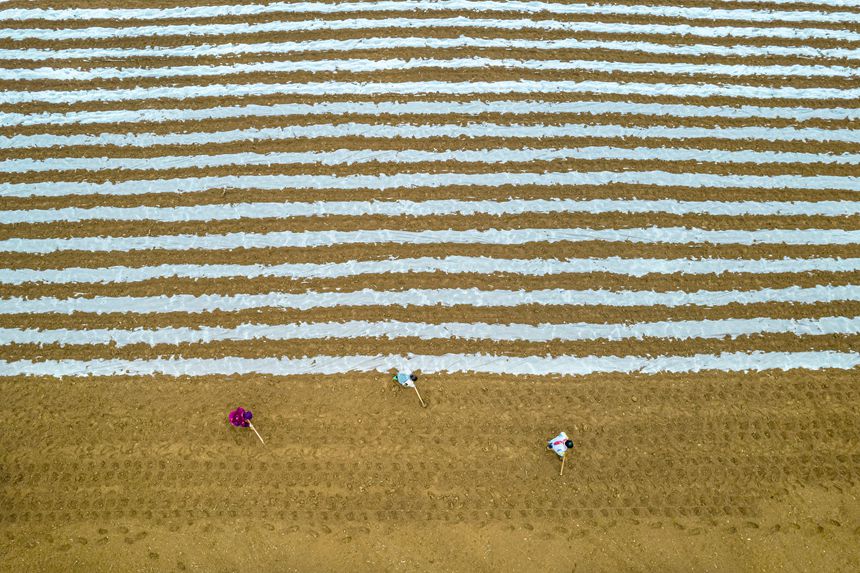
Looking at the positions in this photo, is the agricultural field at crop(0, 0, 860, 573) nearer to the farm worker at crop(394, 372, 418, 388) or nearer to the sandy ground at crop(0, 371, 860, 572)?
the sandy ground at crop(0, 371, 860, 572)

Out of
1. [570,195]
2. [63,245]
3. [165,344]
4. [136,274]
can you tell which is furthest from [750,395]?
[63,245]

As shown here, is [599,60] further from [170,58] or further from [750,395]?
[170,58]

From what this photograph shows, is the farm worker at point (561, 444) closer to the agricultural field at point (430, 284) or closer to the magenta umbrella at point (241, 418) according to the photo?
the agricultural field at point (430, 284)

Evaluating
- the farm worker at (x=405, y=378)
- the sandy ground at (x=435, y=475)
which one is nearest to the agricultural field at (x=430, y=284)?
the sandy ground at (x=435, y=475)

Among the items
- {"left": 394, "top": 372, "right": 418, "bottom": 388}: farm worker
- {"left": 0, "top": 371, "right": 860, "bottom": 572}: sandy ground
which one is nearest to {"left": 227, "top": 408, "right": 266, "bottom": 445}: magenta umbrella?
{"left": 0, "top": 371, "right": 860, "bottom": 572}: sandy ground

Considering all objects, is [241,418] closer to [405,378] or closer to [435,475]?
[405,378]

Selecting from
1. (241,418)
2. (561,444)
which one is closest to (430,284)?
(561,444)
